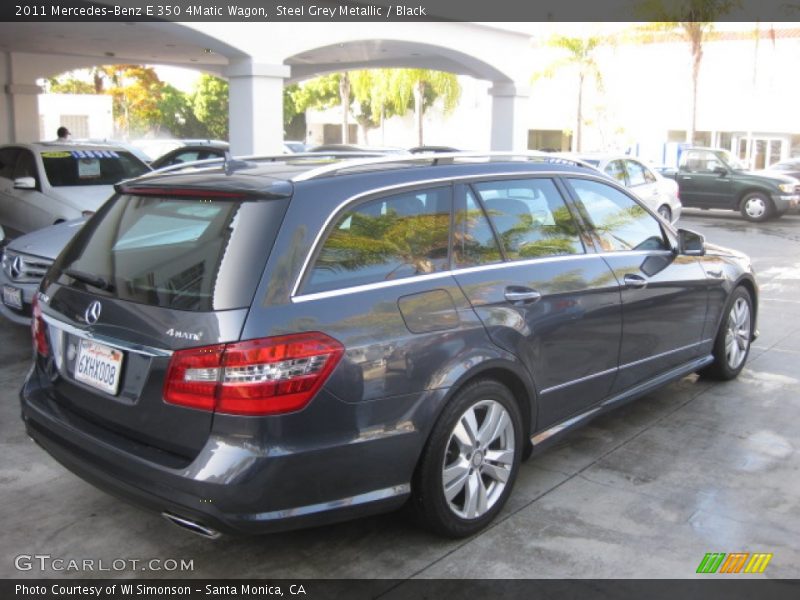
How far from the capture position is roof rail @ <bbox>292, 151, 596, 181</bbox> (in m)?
3.54

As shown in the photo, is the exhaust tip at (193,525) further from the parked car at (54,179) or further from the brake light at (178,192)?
the parked car at (54,179)

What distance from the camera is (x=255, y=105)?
11195 mm

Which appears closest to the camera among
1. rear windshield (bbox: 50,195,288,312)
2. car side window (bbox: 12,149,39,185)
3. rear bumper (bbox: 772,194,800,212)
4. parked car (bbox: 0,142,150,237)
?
rear windshield (bbox: 50,195,288,312)

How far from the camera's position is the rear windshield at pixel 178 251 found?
310cm

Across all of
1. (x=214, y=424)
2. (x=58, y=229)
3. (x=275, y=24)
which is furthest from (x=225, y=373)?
(x=275, y=24)

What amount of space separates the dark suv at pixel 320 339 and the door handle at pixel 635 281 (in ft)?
0.67

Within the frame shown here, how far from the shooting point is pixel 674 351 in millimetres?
5137

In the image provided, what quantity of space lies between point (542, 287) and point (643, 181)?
36.7ft

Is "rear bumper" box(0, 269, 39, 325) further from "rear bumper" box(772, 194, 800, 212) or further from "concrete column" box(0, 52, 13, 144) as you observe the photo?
"rear bumper" box(772, 194, 800, 212)

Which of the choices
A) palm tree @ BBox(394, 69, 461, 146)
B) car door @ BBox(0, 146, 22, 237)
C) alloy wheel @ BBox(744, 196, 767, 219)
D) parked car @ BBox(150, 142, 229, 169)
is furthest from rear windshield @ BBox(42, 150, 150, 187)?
palm tree @ BBox(394, 69, 461, 146)

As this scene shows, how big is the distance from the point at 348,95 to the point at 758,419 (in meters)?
44.4

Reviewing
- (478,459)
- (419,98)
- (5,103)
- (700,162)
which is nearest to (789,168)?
(700,162)

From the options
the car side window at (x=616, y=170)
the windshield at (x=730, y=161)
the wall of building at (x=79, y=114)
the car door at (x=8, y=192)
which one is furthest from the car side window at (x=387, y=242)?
the wall of building at (x=79, y=114)

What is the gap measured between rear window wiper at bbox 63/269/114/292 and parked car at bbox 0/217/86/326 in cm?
280
